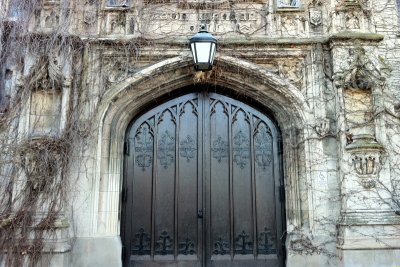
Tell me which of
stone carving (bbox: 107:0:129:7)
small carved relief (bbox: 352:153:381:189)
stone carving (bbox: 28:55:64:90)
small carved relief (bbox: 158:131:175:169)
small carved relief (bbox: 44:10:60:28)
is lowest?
small carved relief (bbox: 352:153:381:189)

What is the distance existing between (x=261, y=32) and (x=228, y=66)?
0.70 meters

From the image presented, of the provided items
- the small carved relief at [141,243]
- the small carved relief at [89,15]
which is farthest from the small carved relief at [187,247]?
the small carved relief at [89,15]

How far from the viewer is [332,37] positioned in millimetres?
5156

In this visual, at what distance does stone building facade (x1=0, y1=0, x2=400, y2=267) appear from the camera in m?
4.77

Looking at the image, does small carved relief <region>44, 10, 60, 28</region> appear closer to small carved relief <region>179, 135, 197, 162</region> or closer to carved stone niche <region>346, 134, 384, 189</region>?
small carved relief <region>179, 135, 197, 162</region>

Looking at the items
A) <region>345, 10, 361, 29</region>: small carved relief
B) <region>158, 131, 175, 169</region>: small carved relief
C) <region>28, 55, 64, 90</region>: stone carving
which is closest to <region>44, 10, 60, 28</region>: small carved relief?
<region>28, 55, 64, 90</region>: stone carving

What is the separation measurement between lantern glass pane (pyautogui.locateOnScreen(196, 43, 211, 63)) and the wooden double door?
927 mm

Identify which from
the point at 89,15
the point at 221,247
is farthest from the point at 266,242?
the point at 89,15

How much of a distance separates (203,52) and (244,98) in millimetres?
1195

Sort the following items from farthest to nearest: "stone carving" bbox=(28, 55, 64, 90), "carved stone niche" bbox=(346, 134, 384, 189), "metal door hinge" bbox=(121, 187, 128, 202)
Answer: "metal door hinge" bbox=(121, 187, 128, 202)
"stone carving" bbox=(28, 55, 64, 90)
"carved stone niche" bbox=(346, 134, 384, 189)

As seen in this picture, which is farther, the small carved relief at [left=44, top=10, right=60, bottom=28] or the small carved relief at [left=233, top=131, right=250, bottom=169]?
the small carved relief at [left=233, top=131, right=250, bottom=169]

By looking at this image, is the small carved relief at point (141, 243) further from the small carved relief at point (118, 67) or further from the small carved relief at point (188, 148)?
the small carved relief at point (118, 67)

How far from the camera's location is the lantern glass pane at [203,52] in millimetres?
4770

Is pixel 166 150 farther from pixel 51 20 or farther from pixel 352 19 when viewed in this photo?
pixel 352 19
